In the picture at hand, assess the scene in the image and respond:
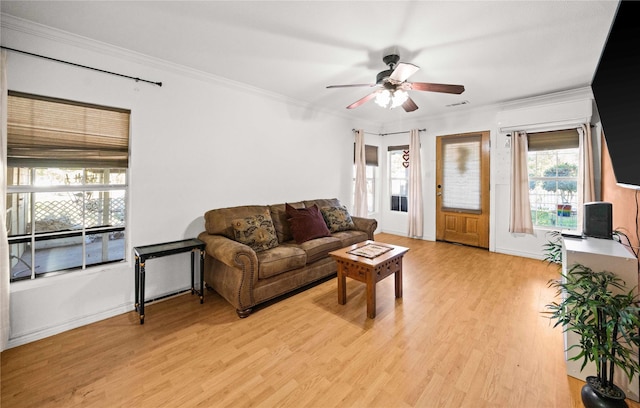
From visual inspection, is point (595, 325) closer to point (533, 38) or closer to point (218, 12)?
point (533, 38)

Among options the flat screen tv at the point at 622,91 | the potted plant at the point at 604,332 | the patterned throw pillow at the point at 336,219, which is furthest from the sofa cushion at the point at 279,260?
the flat screen tv at the point at 622,91

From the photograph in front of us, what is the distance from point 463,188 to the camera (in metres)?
4.94

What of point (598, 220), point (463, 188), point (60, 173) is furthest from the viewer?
point (463, 188)

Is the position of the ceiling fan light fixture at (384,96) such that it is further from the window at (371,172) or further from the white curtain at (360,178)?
the window at (371,172)

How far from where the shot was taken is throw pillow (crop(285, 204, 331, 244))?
133 inches

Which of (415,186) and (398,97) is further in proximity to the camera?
(415,186)

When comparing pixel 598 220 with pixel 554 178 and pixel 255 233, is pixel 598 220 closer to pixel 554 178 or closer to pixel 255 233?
pixel 554 178

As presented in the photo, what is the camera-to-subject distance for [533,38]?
2.38 m

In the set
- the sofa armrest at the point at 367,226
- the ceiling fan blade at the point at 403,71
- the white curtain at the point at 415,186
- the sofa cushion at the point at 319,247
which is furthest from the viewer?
the white curtain at the point at 415,186

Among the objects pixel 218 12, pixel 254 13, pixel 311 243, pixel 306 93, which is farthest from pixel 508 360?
pixel 306 93

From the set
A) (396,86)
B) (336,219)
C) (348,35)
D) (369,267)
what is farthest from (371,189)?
(348,35)

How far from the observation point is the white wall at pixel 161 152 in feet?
7.16

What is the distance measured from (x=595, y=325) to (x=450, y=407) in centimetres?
95

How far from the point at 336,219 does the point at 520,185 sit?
3100mm
